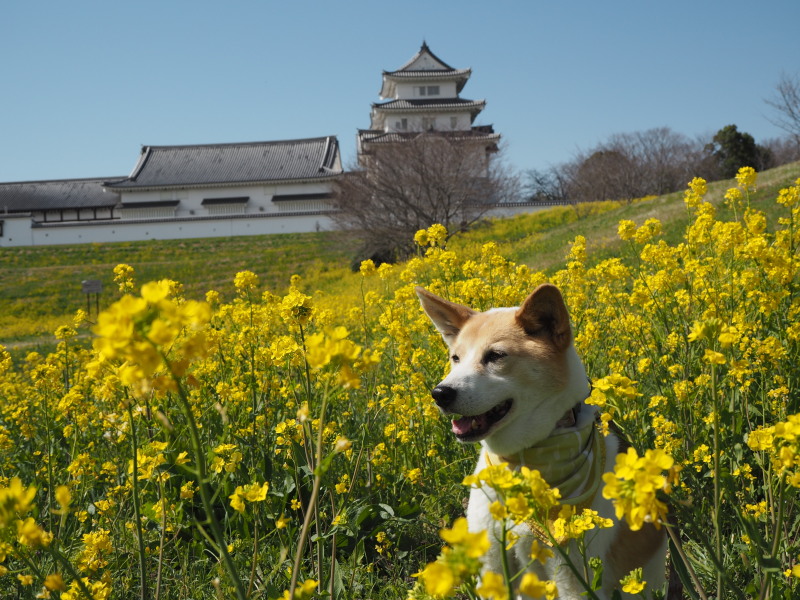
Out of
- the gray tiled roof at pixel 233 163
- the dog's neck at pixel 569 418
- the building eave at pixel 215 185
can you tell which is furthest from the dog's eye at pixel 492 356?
the building eave at pixel 215 185

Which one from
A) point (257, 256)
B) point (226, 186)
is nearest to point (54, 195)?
point (226, 186)

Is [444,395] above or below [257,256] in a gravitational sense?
below

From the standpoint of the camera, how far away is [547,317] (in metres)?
2.15

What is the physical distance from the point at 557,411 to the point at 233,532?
4.95 feet

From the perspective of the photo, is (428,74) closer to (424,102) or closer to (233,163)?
(424,102)

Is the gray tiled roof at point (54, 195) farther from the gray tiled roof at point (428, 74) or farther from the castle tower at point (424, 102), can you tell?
the gray tiled roof at point (428, 74)

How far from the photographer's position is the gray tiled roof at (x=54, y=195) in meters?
47.9

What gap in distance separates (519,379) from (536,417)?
0.48ft

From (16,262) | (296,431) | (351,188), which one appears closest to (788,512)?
(296,431)

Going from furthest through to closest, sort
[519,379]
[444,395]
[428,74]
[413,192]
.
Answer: [428,74] < [413,192] < [519,379] < [444,395]

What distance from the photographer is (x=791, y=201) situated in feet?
11.4

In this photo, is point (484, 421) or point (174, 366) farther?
point (484, 421)

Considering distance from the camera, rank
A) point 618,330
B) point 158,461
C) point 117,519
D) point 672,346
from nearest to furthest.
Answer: point 158,461, point 117,519, point 672,346, point 618,330

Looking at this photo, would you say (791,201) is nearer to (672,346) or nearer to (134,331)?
(672,346)
